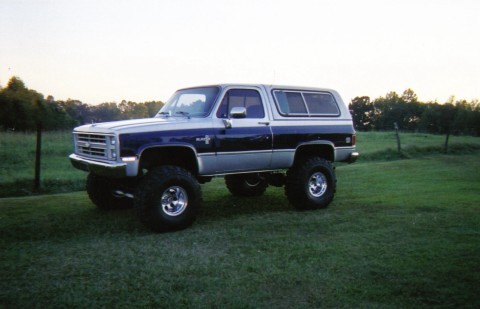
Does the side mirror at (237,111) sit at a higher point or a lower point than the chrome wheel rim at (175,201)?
higher

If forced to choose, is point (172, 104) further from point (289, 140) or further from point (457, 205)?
point (457, 205)

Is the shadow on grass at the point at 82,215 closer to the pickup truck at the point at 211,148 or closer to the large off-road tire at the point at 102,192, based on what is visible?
the large off-road tire at the point at 102,192

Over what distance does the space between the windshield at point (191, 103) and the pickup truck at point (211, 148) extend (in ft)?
0.08

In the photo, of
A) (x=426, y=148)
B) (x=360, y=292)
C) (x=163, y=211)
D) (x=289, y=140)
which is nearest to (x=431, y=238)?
(x=360, y=292)

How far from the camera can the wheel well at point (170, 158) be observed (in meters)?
6.30

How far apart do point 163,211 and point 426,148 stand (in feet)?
64.3

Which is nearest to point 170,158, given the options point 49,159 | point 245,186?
point 245,186

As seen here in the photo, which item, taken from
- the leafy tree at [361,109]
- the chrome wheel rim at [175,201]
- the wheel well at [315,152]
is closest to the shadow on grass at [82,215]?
the chrome wheel rim at [175,201]

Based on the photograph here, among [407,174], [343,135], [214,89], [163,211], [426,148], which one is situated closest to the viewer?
[163,211]

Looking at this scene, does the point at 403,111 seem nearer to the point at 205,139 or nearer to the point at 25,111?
the point at 25,111

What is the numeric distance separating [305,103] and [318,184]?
5.25 feet

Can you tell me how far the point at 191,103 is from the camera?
7.25 meters

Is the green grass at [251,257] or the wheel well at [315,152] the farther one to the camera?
the wheel well at [315,152]

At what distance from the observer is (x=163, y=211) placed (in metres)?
6.08
